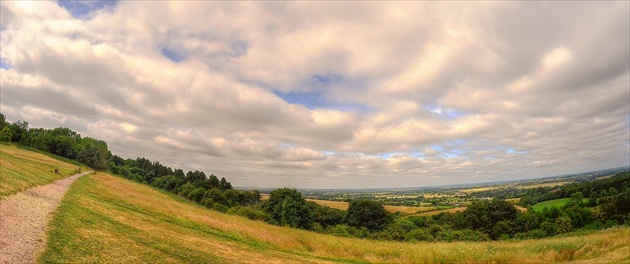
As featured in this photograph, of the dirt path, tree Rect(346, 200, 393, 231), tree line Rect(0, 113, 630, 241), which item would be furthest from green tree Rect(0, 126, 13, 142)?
tree Rect(346, 200, 393, 231)

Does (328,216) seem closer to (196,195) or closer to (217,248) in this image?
(196,195)

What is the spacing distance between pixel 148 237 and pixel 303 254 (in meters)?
10.4

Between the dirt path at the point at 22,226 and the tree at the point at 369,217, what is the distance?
78.9 metres

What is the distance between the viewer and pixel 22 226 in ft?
43.2

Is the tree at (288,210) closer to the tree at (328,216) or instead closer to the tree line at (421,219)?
the tree line at (421,219)

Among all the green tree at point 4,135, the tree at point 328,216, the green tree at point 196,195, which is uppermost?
the green tree at point 4,135

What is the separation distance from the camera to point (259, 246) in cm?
2316

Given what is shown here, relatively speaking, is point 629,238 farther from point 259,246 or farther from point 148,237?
point 148,237

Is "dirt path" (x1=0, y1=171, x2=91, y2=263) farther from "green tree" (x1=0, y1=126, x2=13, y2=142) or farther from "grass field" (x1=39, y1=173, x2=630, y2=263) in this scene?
"green tree" (x1=0, y1=126, x2=13, y2=142)

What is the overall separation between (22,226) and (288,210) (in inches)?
2612

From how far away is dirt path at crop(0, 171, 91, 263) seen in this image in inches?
388

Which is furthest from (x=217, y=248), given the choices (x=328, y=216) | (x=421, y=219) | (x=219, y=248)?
(x=421, y=219)

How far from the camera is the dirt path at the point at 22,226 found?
9859 mm

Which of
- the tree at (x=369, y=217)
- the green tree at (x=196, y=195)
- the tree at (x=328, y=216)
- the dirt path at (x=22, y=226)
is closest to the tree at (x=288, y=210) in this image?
the tree at (x=328, y=216)
